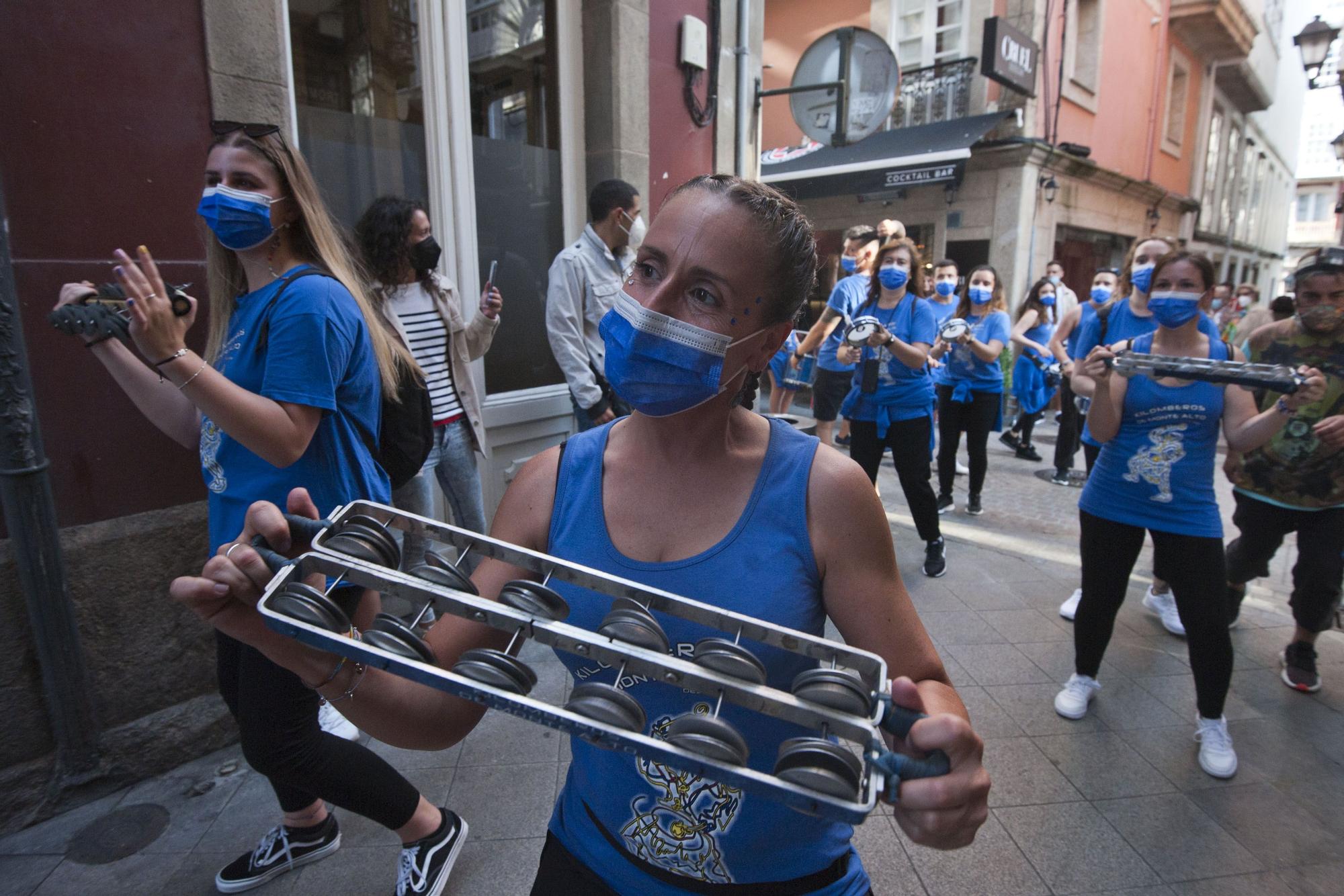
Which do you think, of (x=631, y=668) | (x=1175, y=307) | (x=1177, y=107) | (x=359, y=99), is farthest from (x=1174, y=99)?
(x=631, y=668)

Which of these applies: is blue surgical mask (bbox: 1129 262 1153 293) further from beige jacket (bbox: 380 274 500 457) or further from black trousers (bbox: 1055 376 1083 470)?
black trousers (bbox: 1055 376 1083 470)

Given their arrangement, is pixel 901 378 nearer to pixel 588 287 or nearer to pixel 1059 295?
pixel 588 287

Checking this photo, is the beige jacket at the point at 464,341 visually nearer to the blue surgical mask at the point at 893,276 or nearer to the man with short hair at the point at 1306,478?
the blue surgical mask at the point at 893,276

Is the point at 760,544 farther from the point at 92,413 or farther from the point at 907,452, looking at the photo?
the point at 907,452

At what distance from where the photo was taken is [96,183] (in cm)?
265

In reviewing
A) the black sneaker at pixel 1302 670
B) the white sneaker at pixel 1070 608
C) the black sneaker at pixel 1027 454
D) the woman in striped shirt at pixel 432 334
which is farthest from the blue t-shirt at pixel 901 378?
the black sneaker at pixel 1027 454

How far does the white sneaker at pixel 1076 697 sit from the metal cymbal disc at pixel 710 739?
3.10m

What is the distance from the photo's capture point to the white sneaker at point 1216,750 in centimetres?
299

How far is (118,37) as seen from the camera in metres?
2.65

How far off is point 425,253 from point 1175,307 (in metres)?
3.17

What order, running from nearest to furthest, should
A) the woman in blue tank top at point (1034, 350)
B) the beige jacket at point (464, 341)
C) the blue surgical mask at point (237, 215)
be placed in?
1. the blue surgical mask at point (237, 215)
2. the beige jacket at point (464, 341)
3. the woman in blue tank top at point (1034, 350)

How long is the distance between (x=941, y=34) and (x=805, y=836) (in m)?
16.6

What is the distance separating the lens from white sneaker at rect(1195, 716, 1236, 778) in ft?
9.80

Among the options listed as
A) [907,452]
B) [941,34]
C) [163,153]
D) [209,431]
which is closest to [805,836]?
[209,431]
